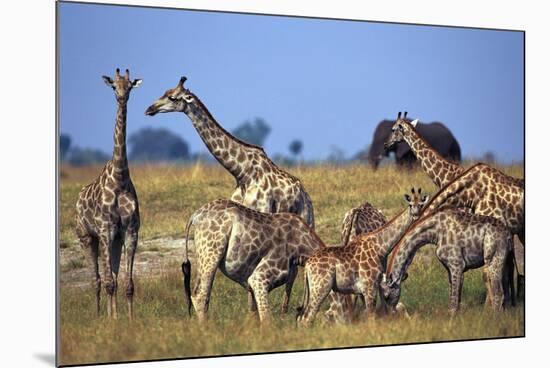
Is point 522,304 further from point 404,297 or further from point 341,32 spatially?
point 341,32

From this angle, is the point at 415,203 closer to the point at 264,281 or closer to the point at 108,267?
the point at 264,281

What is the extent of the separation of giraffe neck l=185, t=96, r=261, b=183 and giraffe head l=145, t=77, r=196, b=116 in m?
0.07

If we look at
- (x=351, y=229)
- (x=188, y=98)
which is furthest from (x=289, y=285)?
(x=188, y=98)

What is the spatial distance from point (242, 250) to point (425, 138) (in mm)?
2385

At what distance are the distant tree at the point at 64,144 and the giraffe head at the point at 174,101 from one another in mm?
758

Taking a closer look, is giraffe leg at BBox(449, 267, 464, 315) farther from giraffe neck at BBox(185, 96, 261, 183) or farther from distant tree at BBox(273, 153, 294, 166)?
giraffe neck at BBox(185, 96, 261, 183)

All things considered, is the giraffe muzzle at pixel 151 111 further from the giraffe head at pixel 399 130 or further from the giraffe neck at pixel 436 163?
the giraffe neck at pixel 436 163

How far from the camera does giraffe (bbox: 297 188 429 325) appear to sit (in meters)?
10.1

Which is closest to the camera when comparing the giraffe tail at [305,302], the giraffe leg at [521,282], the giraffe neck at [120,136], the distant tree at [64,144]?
the distant tree at [64,144]

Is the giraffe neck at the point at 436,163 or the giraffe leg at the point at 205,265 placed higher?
the giraffe neck at the point at 436,163

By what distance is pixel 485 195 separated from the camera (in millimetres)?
11273

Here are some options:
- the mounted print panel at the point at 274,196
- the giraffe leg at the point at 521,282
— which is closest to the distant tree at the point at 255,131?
the mounted print panel at the point at 274,196

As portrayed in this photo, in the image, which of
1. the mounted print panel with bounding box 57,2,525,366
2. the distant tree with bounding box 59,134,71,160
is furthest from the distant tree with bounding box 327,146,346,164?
the distant tree with bounding box 59,134,71,160

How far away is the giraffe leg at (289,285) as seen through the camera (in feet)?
33.8
